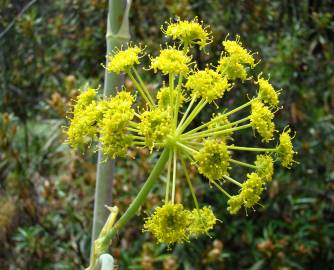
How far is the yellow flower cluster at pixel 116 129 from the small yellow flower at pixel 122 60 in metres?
0.12

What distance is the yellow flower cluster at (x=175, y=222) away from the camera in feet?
4.30

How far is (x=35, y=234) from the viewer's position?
137 inches

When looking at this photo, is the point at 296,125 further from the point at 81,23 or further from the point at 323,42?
the point at 81,23

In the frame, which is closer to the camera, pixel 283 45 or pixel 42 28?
pixel 283 45

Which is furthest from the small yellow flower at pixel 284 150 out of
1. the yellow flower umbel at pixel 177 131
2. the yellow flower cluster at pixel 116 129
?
the yellow flower cluster at pixel 116 129

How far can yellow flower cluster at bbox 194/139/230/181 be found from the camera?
1310 millimetres

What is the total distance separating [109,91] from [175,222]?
1.26ft

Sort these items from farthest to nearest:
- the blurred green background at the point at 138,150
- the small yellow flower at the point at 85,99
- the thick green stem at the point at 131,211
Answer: the blurred green background at the point at 138,150 → the small yellow flower at the point at 85,99 → the thick green stem at the point at 131,211

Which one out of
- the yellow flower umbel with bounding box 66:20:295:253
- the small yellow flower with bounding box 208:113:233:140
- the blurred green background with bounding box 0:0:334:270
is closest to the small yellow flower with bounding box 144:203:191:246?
the yellow flower umbel with bounding box 66:20:295:253

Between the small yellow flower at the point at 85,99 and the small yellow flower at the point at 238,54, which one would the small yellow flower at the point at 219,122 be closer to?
the small yellow flower at the point at 238,54

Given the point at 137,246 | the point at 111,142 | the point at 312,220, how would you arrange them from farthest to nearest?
the point at 312,220
the point at 137,246
the point at 111,142

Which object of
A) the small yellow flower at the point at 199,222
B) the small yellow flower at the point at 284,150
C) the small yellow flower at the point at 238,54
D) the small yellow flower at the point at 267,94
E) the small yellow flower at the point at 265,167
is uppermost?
the small yellow flower at the point at 238,54

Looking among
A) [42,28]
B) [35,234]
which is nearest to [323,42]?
[42,28]

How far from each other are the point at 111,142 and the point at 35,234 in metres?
2.39
